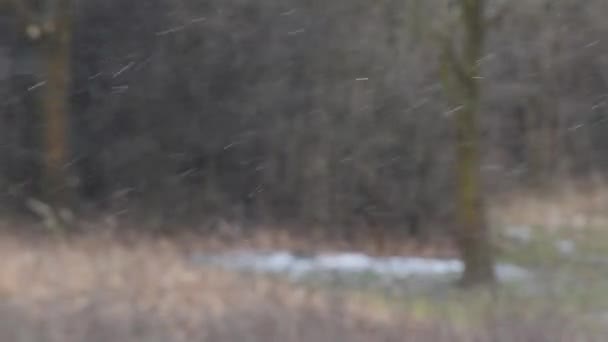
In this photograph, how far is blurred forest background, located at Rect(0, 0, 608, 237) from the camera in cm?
1895

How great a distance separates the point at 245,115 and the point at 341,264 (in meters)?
3.85

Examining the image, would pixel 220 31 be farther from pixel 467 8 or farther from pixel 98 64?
pixel 467 8

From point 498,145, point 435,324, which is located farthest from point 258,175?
point 435,324

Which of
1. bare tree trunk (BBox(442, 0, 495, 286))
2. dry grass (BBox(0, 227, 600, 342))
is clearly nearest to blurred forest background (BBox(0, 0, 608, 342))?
bare tree trunk (BBox(442, 0, 495, 286))

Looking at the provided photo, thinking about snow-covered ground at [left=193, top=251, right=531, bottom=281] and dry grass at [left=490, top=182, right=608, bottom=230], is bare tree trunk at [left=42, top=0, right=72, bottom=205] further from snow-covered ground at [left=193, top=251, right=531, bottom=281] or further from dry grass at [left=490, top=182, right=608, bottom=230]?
dry grass at [left=490, top=182, right=608, bottom=230]

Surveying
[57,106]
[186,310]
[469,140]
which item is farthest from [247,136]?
[186,310]

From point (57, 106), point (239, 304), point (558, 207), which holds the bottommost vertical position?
point (558, 207)

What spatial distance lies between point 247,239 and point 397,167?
10.2 ft

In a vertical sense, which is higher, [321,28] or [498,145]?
[321,28]

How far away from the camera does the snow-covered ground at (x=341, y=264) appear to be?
1548 cm

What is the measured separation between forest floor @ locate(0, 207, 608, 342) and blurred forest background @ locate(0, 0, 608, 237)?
3.46 meters

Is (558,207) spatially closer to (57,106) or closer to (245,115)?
(245,115)

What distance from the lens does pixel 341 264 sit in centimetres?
1686

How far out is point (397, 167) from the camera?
768 inches
